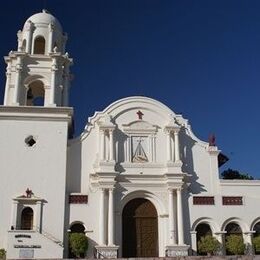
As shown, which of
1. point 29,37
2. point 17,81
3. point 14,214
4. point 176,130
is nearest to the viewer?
point 14,214

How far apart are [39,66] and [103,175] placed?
7.98 m

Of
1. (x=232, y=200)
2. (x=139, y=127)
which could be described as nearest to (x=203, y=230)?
(x=232, y=200)

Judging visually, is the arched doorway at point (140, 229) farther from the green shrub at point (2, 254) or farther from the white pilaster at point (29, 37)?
the white pilaster at point (29, 37)

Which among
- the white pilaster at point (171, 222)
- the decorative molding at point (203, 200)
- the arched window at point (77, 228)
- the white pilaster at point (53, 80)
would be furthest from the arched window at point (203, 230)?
the white pilaster at point (53, 80)

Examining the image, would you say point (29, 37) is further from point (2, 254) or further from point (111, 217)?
point (2, 254)

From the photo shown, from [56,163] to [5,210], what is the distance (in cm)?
372

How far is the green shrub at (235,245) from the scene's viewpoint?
1017 inches

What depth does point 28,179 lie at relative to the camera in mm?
25375

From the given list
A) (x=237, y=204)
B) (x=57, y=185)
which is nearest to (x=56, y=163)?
(x=57, y=185)

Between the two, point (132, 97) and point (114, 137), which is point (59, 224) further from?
point (132, 97)

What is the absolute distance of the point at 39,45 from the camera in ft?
98.1

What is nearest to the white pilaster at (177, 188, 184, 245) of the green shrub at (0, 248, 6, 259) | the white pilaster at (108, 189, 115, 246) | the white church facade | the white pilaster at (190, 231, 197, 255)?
the white church facade

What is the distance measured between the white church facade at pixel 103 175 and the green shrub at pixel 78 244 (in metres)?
0.46

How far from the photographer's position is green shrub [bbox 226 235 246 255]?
2584cm
